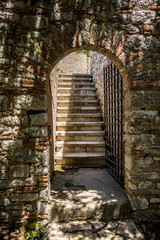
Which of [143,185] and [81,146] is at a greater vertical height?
[81,146]

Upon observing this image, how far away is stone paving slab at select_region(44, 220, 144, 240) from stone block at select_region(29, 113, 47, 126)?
1545 mm

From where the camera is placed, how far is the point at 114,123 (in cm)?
380

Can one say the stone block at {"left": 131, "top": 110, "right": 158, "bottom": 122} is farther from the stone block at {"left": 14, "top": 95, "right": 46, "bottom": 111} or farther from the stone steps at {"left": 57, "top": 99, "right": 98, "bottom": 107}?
the stone steps at {"left": 57, "top": 99, "right": 98, "bottom": 107}

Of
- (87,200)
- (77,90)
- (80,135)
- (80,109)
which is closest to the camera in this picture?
(87,200)

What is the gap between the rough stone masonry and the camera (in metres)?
2.42

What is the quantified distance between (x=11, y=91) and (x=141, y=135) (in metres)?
2.14

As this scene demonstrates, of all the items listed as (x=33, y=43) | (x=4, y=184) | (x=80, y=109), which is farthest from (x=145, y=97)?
(x=80, y=109)

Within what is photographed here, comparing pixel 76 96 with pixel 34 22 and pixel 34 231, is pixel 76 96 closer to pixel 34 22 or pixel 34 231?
pixel 34 22

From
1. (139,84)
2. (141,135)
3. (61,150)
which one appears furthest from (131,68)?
(61,150)

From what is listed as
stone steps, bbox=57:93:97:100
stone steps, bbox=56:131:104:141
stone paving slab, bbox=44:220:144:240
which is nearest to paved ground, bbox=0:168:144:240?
stone paving slab, bbox=44:220:144:240

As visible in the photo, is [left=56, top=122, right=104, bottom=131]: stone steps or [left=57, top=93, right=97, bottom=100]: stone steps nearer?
[left=56, top=122, right=104, bottom=131]: stone steps

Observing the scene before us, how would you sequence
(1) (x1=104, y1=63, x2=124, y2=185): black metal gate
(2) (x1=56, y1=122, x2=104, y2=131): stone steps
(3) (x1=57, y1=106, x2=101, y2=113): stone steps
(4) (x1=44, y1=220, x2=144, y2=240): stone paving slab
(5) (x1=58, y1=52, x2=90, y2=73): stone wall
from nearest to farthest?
(4) (x1=44, y1=220, x2=144, y2=240): stone paving slab → (1) (x1=104, y1=63, x2=124, y2=185): black metal gate → (2) (x1=56, y1=122, x2=104, y2=131): stone steps → (3) (x1=57, y1=106, x2=101, y2=113): stone steps → (5) (x1=58, y1=52, x2=90, y2=73): stone wall

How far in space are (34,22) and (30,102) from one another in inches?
46.7

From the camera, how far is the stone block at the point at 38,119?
2.49 meters
